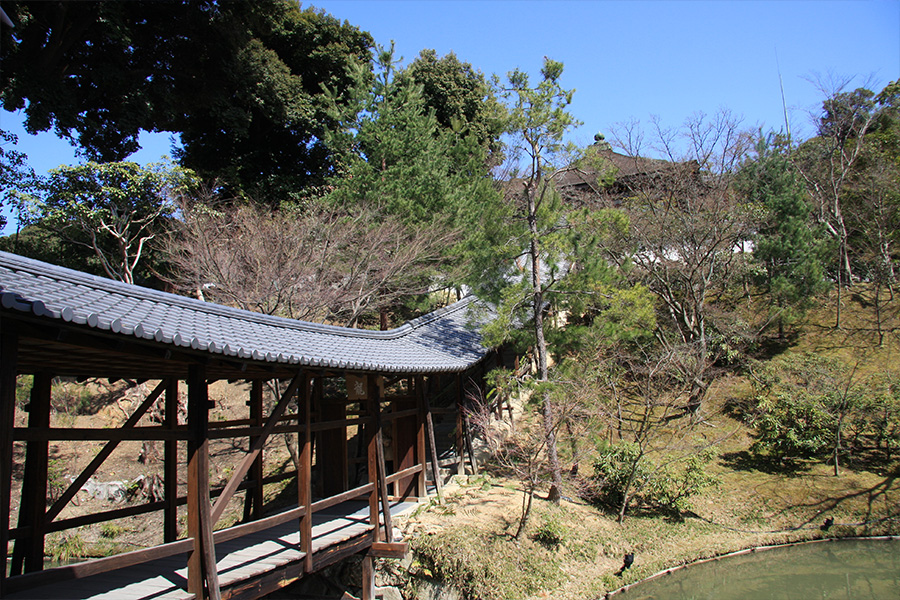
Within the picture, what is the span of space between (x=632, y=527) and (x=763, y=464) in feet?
15.4

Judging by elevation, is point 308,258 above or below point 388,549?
above

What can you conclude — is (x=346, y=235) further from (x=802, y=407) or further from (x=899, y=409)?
(x=899, y=409)

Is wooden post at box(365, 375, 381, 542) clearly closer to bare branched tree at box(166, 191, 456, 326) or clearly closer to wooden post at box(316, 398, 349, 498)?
wooden post at box(316, 398, 349, 498)

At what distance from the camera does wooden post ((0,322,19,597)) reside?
3588 millimetres

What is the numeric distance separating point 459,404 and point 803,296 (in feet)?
37.3

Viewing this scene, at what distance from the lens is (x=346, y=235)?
43.9ft

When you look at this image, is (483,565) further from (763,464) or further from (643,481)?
(763,464)

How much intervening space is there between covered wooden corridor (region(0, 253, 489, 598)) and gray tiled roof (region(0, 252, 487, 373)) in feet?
0.06

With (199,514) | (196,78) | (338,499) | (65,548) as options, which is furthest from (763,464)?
(196,78)

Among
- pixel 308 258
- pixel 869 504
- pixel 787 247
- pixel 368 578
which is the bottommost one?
pixel 869 504

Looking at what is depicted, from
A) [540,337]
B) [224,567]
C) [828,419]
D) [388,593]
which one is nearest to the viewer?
[224,567]

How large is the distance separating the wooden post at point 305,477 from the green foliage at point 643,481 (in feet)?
20.8

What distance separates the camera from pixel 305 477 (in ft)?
22.0

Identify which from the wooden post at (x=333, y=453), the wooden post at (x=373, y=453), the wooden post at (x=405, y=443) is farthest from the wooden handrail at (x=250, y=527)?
the wooden post at (x=405, y=443)
